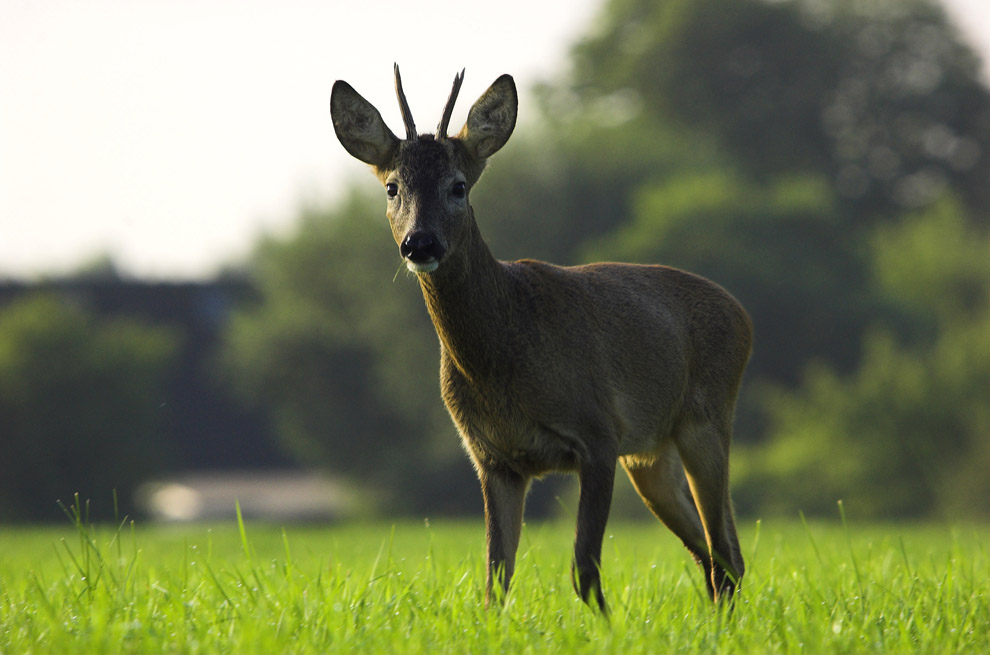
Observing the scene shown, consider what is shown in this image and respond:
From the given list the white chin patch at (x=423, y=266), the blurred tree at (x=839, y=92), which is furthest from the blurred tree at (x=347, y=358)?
the white chin patch at (x=423, y=266)

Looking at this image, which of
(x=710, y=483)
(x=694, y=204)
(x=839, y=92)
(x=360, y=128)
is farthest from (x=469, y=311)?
(x=839, y=92)

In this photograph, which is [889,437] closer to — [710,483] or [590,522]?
[710,483]

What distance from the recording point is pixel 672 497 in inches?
285

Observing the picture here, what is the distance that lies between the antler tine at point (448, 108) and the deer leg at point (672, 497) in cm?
227

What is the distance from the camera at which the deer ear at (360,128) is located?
6383 mm

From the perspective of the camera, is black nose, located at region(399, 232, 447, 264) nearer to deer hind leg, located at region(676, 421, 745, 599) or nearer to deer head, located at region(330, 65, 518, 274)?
deer head, located at region(330, 65, 518, 274)

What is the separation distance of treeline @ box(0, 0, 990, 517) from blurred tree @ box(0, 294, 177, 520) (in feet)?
4.69

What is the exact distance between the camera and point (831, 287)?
37812mm

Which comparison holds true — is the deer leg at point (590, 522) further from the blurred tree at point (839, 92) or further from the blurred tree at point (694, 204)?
the blurred tree at point (839, 92)

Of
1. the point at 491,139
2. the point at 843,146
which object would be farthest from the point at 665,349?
the point at 843,146

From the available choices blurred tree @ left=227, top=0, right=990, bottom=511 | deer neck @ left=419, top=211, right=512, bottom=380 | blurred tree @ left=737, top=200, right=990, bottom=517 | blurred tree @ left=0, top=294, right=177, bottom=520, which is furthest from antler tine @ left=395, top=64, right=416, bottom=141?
blurred tree @ left=0, top=294, right=177, bottom=520

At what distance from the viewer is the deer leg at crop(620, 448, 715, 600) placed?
7238mm

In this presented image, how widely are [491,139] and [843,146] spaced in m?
42.2

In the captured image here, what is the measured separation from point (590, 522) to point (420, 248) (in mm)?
1605
